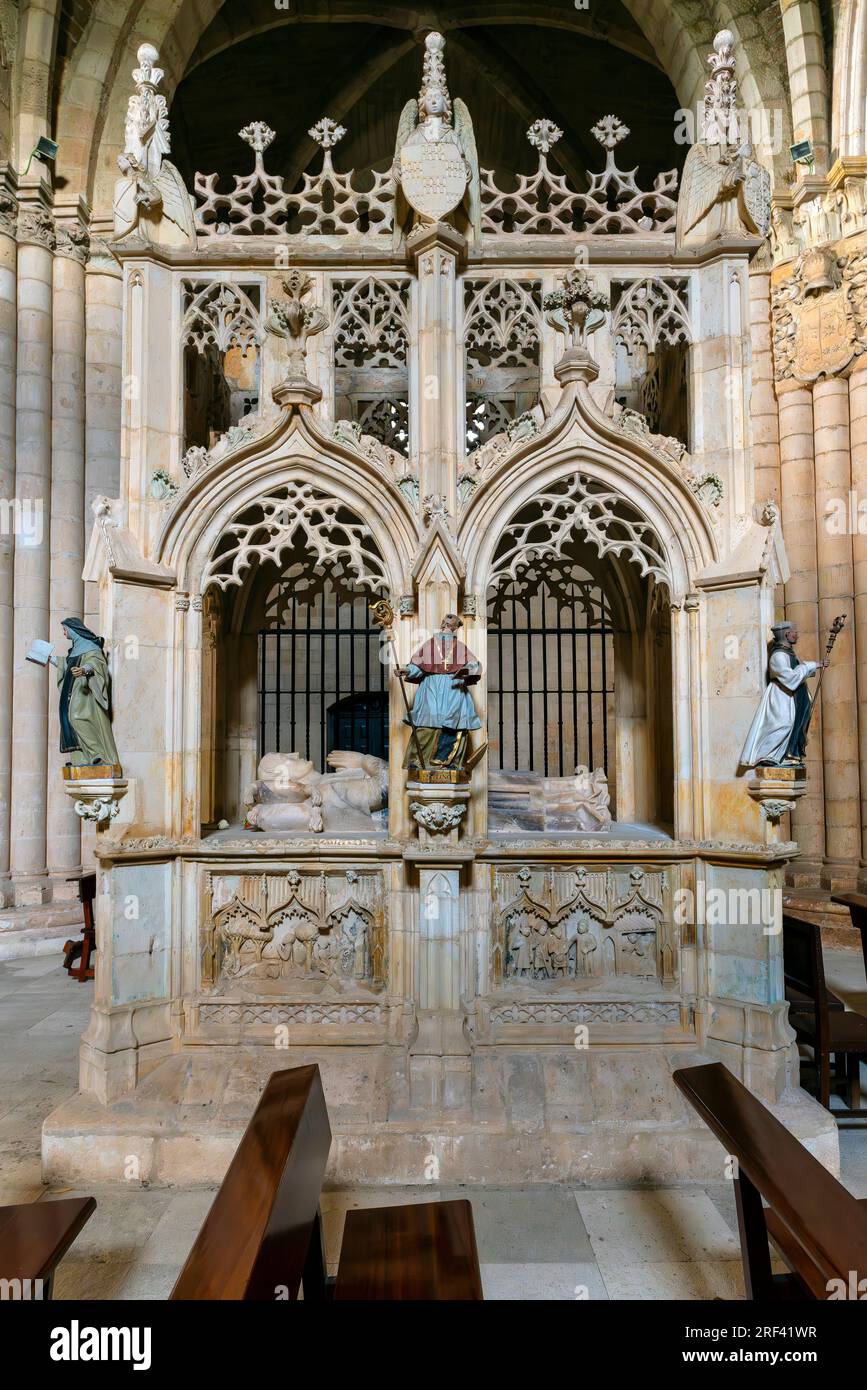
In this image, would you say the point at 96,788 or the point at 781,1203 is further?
Answer: the point at 96,788

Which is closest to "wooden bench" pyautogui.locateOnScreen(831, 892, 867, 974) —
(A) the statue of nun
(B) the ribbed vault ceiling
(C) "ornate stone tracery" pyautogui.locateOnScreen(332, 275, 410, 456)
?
(C) "ornate stone tracery" pyautogui.locateOnScreen(332, 275, 410, 456)

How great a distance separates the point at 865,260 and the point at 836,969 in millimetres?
7952

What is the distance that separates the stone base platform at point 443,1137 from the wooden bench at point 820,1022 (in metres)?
0.39

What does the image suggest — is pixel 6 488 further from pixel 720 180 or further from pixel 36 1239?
pixel 36 1239

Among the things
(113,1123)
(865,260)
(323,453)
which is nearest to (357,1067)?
(113,1123)

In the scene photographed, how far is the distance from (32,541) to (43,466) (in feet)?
3.14

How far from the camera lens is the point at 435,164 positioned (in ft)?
17.4

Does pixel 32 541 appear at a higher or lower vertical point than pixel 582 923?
higher

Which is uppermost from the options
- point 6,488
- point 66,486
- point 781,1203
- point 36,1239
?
point 66,486

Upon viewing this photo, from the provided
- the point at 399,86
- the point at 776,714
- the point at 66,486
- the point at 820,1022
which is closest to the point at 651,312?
the point at 776,714

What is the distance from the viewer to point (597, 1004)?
5.18 meters

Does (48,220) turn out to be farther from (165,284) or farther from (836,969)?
(836,969)

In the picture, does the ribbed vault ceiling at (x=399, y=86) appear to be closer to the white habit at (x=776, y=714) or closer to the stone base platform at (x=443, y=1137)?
the white habit at (x=776, y=714)

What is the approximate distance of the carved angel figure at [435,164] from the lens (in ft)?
17.3
